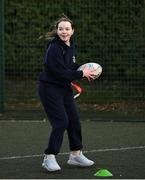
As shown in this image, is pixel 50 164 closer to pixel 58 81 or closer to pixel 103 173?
pixel 103 173

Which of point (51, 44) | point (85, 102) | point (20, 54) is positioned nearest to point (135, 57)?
point (85, 102)

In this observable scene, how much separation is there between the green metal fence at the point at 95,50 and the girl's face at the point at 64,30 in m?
5.11

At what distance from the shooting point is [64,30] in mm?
7020

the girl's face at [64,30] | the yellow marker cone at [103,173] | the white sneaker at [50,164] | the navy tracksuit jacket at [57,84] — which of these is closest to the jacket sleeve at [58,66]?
the navy tracksuit jacket at [57,84]

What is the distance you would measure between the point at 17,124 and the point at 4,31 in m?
2.23

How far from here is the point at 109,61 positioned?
12.3 m

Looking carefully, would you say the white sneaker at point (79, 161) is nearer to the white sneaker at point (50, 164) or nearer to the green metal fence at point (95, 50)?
the white sneaker at point (50, 164)

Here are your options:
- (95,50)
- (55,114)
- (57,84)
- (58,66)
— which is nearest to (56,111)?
(55,114)

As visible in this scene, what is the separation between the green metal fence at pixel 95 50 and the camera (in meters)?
12.2

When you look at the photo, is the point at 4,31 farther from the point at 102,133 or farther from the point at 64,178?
the point at 64,178

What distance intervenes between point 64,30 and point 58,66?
1.36ft

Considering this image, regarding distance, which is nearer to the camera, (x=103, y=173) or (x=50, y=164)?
(x=103, y=173)

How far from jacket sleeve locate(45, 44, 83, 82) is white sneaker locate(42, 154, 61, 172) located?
2.88 feet

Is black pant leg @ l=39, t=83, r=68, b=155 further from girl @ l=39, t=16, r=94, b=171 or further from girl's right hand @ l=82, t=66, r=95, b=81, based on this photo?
girl's right hand @ l=82, t=66, r=95, b=81
